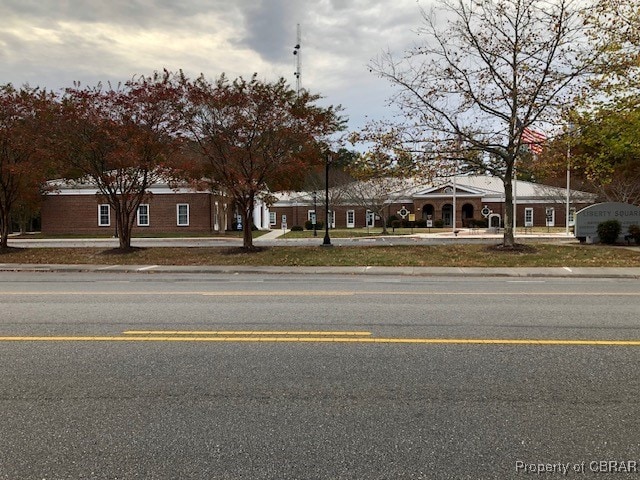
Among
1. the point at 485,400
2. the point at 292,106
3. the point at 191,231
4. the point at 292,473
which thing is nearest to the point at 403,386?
the point at 485,400

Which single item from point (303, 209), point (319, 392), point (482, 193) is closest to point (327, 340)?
point (319, 392)

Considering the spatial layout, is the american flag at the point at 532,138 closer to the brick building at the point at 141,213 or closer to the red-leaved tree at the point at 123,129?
the red-leaved tree at the point at 123,129

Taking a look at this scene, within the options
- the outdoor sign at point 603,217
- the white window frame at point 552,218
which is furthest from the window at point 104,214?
the white window frame at point 552,218

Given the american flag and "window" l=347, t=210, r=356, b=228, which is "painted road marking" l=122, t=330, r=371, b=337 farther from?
"window" l=347, t=210, r=356, b=228

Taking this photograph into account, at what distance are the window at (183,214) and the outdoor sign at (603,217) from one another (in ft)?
102

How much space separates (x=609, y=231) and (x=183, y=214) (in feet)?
108

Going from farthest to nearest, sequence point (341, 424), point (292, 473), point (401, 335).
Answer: point (401, 335)
point (341, 424)
point (292, 473)

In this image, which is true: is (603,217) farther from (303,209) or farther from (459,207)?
(303,209)

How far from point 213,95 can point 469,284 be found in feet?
41.1

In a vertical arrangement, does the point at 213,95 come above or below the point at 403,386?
above

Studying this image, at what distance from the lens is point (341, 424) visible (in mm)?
3742

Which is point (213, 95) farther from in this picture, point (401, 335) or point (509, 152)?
point (401, 335)

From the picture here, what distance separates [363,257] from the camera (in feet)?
63.9

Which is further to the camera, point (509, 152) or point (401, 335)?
point (509, 152)
